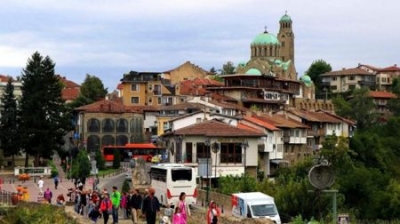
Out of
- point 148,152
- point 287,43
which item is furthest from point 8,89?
point 287,43

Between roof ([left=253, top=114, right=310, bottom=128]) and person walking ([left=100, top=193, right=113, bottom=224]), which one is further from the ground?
roof ([left=253, top=114, right=310, bottom=128])

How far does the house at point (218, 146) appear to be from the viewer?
55750 mm

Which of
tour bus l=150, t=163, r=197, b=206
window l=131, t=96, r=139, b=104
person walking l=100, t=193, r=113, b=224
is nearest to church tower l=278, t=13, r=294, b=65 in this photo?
window l=131, t=96, r=139, b=104

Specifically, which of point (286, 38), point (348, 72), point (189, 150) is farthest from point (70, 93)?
point (189, 150)

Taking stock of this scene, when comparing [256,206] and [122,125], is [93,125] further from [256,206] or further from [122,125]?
[256,206]

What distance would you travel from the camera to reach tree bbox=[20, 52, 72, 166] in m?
68.8

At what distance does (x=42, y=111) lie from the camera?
2766 inches

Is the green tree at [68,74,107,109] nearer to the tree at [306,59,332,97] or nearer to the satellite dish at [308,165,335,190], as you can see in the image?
the tree at [306,59,332,97]

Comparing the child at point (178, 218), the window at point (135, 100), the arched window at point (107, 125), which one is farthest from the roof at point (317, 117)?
the child at point (178, 218)

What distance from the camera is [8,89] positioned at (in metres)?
78.1

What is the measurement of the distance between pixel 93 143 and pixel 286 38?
236 feet

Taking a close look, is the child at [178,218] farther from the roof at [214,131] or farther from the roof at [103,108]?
the roof at [103,108]

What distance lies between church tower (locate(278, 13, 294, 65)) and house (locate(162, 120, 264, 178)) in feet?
300

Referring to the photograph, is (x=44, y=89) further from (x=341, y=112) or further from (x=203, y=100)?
(x=341, y=112)
